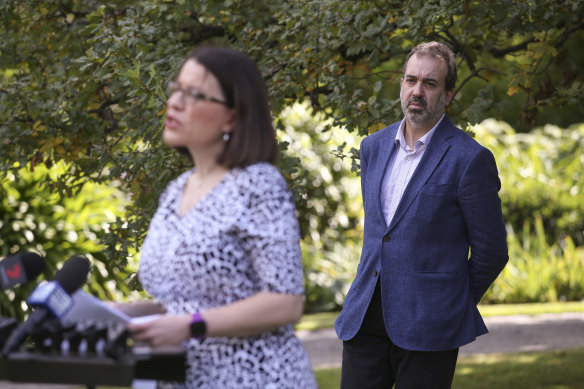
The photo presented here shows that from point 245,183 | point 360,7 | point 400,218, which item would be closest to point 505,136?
point 360,7

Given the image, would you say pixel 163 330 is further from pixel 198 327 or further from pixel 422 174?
pixel 422 174

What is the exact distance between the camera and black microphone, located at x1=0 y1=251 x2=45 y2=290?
6.81ft

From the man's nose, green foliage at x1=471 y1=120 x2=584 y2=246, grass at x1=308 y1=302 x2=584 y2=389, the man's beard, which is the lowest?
grass at x1=308 y1=302 x2=584 y2=389

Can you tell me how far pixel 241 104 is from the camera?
2.24 meters

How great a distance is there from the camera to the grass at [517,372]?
23.9ft

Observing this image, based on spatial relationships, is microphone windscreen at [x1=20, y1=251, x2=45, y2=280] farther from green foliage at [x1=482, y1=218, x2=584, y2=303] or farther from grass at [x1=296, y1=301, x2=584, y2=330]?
green foliage at [x1=482, y1=218, x2=584, y2=303]

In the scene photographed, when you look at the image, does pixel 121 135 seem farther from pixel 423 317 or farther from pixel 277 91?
pixel 423 317

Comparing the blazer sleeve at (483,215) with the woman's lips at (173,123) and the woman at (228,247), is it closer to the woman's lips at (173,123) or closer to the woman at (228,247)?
the woman at (228,247)

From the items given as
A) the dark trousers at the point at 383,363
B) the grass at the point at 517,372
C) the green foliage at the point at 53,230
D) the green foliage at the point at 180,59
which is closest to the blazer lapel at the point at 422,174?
the dark trousers at the point at 383,363

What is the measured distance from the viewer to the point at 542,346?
9125 millimetres

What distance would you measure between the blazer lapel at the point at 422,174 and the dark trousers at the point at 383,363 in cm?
36

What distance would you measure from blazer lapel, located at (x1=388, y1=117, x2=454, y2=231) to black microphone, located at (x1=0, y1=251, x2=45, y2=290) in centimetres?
173

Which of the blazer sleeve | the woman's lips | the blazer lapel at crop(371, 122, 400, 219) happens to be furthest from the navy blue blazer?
the woman's lips

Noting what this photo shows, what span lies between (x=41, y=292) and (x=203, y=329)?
389 millimetres
